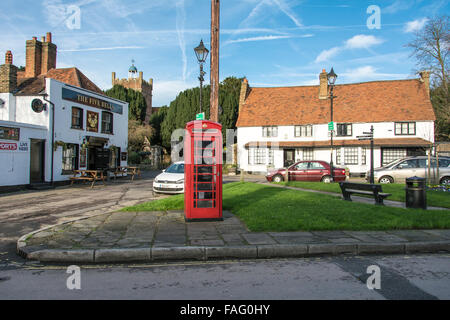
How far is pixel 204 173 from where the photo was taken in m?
7.77

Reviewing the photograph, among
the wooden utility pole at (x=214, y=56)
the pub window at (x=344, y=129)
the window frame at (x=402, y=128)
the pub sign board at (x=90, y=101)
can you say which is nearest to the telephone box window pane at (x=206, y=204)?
the wooden utility pole at (x=214, y=56)

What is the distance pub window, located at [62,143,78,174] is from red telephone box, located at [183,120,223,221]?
1495 cm

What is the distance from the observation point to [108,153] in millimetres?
24203

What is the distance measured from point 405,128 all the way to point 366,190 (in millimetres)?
22972

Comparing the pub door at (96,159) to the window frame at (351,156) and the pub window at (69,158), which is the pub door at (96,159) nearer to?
the pub window at (69,158)

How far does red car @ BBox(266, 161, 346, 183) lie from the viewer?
1883 cm

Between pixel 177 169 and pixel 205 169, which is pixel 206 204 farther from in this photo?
pixel 177 169

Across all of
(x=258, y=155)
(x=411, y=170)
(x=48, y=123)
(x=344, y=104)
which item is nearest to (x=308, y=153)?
(x=258, y=155)

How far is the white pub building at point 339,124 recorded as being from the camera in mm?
28547
